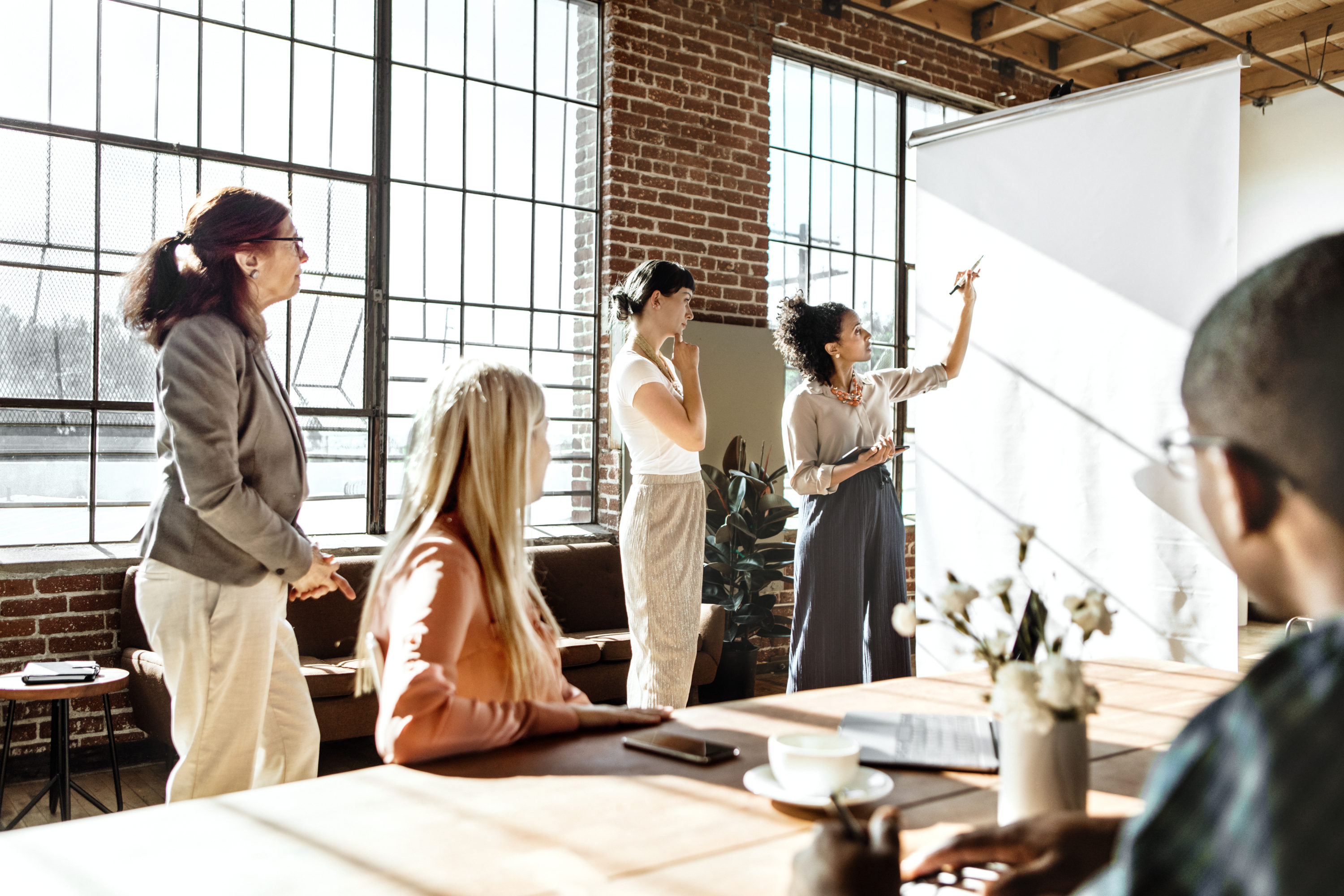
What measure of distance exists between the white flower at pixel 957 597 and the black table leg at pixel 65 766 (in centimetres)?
277

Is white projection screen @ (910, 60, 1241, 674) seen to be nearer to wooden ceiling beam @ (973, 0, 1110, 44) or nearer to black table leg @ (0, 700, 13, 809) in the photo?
wooden ceiling beam @ (973, 0, 1110, 44)

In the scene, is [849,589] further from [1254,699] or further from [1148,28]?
[1148,28]

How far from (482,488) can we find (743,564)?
3326mm

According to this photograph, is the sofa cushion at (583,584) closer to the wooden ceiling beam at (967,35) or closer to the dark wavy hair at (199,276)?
the dark wavy hair at (199,276)

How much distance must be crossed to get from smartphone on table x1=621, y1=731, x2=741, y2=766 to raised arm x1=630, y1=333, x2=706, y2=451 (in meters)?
1.47

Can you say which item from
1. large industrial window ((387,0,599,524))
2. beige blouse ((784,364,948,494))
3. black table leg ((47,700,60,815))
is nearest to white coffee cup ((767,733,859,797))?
beige blouse ((784,364,948,494))

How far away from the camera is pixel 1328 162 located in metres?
6.70

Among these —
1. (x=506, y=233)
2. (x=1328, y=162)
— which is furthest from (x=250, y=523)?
(x=1328, y=162)

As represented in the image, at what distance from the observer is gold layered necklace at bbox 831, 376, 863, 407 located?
3.48 meters

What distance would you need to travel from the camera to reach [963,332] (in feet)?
12.0

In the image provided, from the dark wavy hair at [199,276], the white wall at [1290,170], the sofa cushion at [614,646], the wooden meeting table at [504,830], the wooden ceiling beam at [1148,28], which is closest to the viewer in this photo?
the wooden meeting table at [504,830]

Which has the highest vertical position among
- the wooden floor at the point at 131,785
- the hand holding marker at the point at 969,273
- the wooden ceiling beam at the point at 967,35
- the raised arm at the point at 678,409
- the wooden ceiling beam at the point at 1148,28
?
the wooden ceiling beam at the point at 967,35

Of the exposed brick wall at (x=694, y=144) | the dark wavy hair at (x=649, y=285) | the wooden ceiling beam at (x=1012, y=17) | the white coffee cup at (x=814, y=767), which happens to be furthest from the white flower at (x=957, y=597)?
the wooden ceiling beam at (x=1012, y=17)

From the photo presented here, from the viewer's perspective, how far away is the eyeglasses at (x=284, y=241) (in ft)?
7.50
